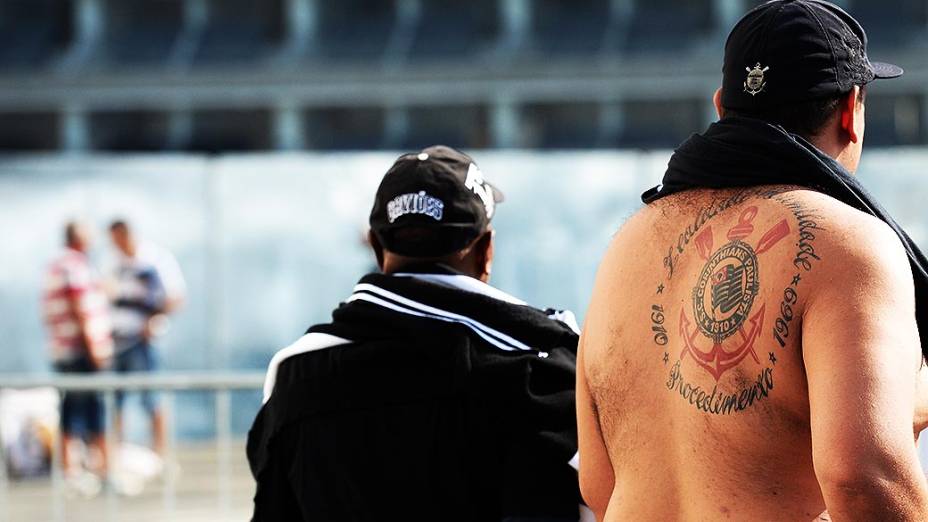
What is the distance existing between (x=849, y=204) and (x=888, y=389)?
0.31 metres

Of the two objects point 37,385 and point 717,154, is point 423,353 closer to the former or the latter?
point 717,154

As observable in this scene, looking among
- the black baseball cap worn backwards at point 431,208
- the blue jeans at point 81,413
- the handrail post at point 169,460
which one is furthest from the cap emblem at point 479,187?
the blue jeans at point 81,413

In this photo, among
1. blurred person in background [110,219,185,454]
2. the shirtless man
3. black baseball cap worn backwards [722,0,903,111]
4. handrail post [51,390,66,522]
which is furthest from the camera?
blurred person in background [110,219,185,454]

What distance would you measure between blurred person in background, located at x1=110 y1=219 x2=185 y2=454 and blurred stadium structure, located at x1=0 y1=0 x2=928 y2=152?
58.2 feet

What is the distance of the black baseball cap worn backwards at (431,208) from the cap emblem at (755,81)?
900 millimetres

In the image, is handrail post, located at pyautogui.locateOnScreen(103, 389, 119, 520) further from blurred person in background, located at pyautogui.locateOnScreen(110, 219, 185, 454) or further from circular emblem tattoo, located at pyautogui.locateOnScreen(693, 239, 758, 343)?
circular emblem tattoo, located at pyautogui.locateOnScreen(693, 239, 758, 343)

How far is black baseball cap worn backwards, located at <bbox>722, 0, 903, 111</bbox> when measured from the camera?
7.01 ft

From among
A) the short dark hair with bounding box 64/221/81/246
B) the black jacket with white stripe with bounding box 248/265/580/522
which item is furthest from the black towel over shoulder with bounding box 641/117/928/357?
the short dark hair with bounding box 64/221/81/246

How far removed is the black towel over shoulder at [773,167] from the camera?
2.03 m

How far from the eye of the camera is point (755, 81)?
218cm

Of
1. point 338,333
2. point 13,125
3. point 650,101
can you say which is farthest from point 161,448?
point 13,125

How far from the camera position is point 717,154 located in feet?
7.29

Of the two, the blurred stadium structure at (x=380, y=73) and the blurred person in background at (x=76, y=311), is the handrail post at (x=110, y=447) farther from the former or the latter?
the blurred stadium structure at (x=380, y=73)

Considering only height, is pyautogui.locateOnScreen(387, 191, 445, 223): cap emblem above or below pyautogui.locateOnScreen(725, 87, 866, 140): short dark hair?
below
